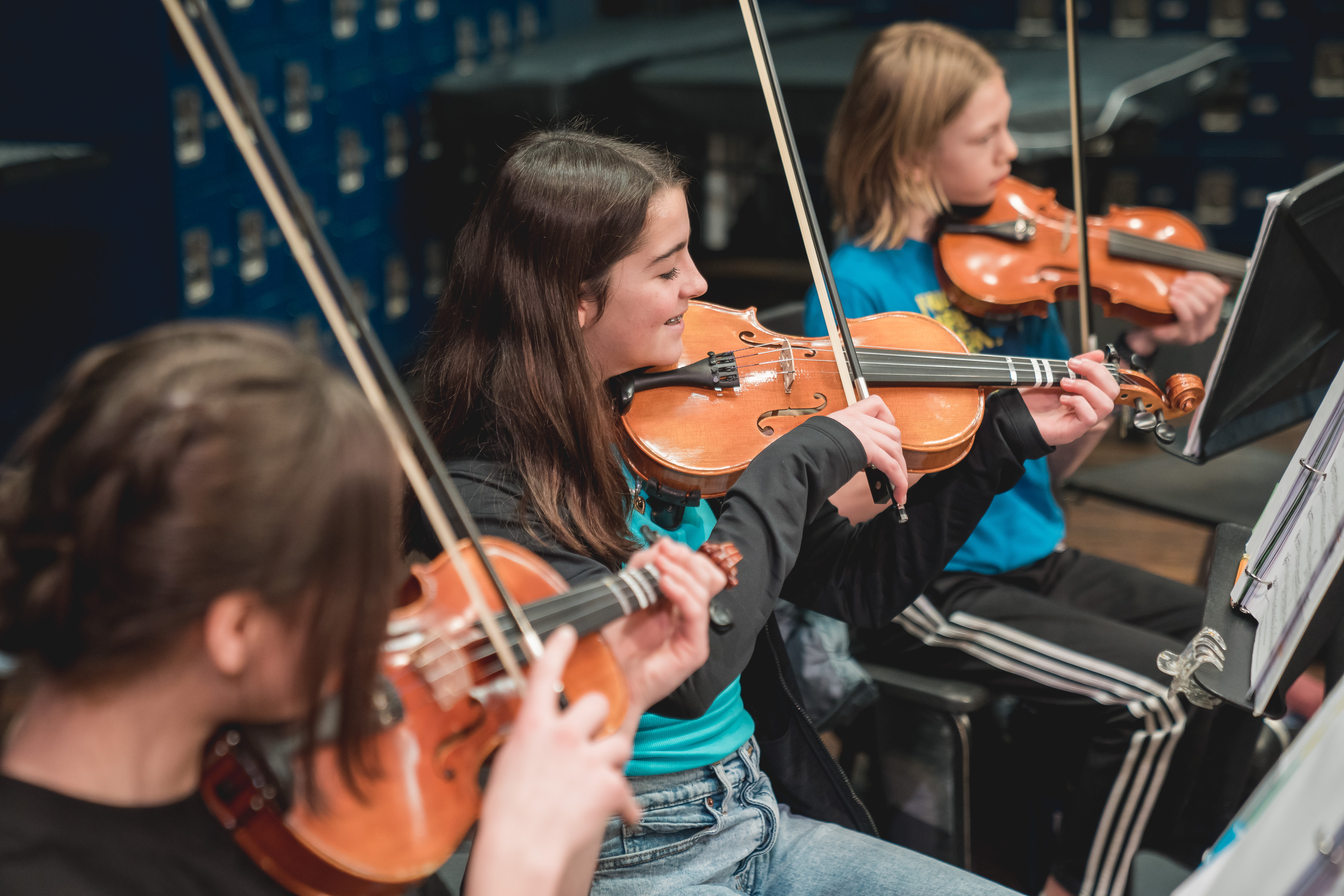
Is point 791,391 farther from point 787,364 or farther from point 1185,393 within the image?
point 1185,393

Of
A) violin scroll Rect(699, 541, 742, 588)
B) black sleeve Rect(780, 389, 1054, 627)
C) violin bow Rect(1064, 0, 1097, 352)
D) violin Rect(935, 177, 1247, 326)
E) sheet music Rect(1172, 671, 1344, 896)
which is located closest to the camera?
sheet music Rect(1172, 671, 1344, 896)

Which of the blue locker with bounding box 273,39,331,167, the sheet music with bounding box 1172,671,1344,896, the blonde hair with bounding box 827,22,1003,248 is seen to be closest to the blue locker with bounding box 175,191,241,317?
the blue locker with bounding box 273,39,331,167

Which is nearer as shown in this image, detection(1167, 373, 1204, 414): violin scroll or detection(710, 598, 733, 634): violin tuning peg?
detection(710, 598, 733, 634): violin tuning peg

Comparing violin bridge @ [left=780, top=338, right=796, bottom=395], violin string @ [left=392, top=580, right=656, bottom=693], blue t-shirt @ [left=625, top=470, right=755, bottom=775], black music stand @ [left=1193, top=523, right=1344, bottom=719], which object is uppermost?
violin string @ [left=392, top=580, right=656, bottom=693]

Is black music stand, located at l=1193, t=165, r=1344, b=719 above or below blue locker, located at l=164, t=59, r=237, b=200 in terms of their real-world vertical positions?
below

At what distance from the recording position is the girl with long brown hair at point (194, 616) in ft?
2.18

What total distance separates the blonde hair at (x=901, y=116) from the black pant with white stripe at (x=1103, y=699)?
57cm

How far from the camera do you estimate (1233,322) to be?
140 cm

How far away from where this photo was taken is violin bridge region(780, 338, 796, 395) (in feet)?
4.49

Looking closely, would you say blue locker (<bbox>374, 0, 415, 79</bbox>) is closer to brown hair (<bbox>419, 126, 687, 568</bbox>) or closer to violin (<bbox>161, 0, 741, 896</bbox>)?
brown hair (<bbox>419, 126, 687, 568</bbox>)

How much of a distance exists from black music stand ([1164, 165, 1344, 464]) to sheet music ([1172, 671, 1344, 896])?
2.70ft

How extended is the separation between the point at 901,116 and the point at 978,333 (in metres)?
0.35

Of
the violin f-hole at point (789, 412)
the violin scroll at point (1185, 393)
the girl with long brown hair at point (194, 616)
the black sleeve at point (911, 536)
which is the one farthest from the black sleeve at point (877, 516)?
the girl with long brown hair at point (194, 616)

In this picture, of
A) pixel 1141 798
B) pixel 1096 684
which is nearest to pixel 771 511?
pixel 1096 684
